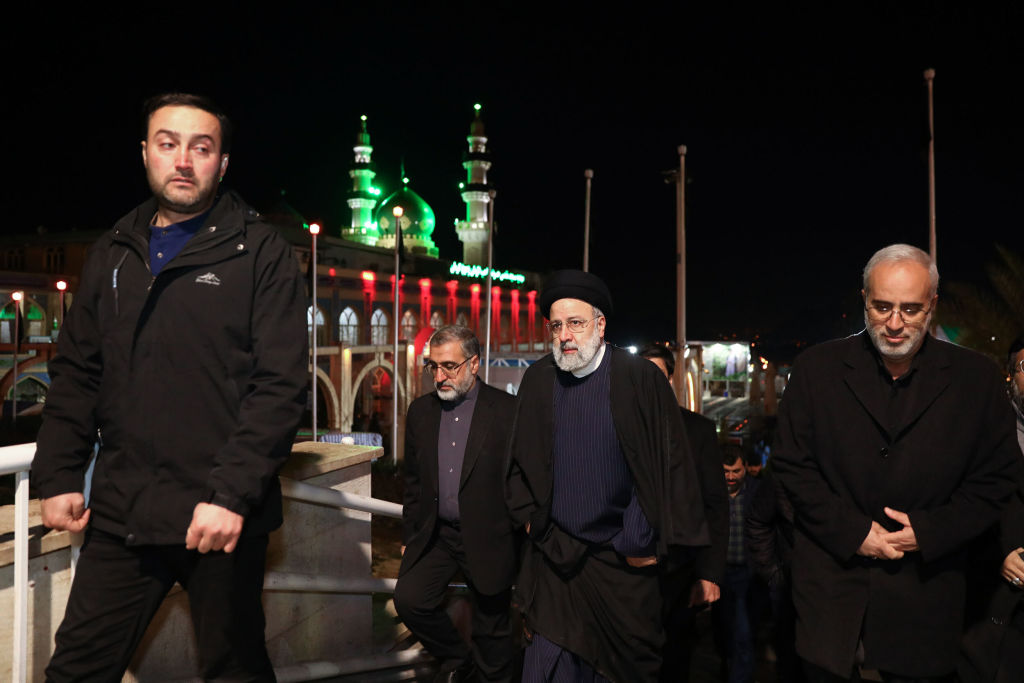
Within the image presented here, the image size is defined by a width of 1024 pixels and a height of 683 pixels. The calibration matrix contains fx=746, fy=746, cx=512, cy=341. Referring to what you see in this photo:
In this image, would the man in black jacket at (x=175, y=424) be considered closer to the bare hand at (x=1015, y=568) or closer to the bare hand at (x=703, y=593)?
the bare hand at (x=703, y=593)

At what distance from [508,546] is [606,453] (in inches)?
43.2

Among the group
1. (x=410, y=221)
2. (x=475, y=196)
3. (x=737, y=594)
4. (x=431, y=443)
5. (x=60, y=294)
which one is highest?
(x=475, y=196)

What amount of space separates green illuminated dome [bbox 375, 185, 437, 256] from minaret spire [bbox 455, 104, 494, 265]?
3.31 m

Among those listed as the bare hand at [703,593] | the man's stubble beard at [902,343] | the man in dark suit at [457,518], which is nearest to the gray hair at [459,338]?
the man in dark suit at [457,518]

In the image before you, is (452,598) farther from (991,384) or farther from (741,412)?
(741,412)

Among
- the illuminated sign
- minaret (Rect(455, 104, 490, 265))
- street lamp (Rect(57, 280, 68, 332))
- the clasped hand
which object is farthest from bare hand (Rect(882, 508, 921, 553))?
minaret (Rect(455, 104, 490, 265))

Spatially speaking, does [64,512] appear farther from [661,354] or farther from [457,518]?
[661,354]

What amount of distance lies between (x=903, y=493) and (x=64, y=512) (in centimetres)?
278

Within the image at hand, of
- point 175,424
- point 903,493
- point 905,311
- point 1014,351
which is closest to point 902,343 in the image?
point 905,311

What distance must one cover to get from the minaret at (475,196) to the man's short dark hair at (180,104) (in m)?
54.6

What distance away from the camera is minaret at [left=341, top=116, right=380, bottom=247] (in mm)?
58375

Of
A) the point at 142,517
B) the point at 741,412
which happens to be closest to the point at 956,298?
the point at 142,517

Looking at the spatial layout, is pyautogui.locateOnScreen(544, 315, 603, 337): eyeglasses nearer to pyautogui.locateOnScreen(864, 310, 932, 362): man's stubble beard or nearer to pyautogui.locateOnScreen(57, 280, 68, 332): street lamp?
pyautogui.locateOnScreen(864, 310, 932, 362): man's stubble beard

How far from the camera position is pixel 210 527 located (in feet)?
6.68
